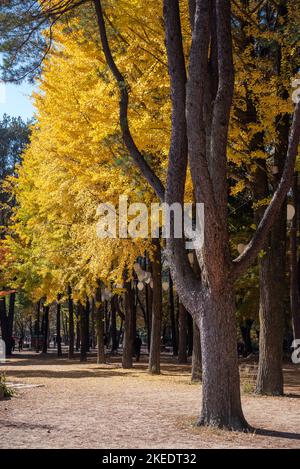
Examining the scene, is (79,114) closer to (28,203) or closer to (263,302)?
(263,302)

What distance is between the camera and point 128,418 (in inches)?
356

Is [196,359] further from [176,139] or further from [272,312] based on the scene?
[176,139]

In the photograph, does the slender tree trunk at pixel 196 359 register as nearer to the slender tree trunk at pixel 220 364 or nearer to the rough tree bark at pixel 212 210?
the rough tree bark at pixel 212 210

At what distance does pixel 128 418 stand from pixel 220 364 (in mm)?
1857

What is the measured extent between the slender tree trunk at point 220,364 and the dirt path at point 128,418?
346mm

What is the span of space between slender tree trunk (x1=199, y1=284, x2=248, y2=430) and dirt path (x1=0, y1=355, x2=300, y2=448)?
1.13ft

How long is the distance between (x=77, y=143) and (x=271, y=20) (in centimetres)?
526

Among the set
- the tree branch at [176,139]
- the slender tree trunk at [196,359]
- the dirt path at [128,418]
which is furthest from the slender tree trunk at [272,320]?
the tree branch at [176,139]

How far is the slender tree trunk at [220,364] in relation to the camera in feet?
26.4

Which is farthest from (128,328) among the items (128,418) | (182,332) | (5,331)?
(5,331)

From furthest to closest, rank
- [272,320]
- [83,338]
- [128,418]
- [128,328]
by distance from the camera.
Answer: [83,338] → [128,328] → [272,320] → [128,418]

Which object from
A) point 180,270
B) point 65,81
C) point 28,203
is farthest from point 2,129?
point 180,270

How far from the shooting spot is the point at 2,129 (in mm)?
39656

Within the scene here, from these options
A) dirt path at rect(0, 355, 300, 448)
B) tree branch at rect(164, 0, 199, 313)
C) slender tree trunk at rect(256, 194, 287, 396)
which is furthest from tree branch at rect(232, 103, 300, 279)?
slender tree trunk at rect(256, 194, 287, 396)
